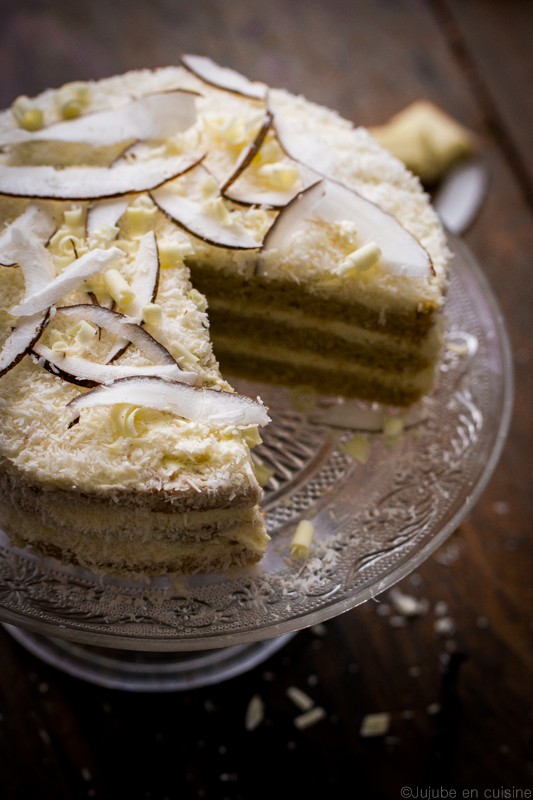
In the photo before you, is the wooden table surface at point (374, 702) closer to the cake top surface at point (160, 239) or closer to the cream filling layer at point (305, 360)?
the cream filling layer at point (305, 360)

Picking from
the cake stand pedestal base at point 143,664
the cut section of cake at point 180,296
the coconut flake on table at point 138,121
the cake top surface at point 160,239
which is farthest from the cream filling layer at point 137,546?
the coconut flake on table at point 138,121

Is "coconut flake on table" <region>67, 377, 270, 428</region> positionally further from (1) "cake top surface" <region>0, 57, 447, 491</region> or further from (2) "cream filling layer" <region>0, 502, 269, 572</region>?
(2) "cream filling layer" <region>0, 502, 269, 572</region>

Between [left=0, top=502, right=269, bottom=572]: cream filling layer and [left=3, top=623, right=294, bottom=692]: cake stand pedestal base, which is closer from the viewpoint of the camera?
[left=0, top=502, right=269, bottom=572]: cream filling layer

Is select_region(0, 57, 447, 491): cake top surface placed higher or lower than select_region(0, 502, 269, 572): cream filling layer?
higher

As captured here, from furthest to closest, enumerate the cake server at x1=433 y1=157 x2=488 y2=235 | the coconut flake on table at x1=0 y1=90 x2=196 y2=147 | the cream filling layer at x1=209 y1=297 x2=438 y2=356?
1. the cake server at x1=433 y1=157 x2=488 y2=235
2. the cream filling layer at x1=209 y1=297 x2=438 y2=356
3. the coconut flake on table at x1=0 y1=90 x2=196 y2=147

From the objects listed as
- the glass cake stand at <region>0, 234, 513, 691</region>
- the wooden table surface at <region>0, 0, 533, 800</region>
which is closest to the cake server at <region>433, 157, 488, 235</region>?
the wooden table surface at <region>0, 0, 533, 800</region>

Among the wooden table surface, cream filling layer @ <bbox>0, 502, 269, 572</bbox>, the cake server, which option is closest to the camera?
cream filling layer @ <bbox>0, 502, 269, 572</bbox>

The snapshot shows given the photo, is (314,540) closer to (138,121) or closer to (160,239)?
(160,239)
